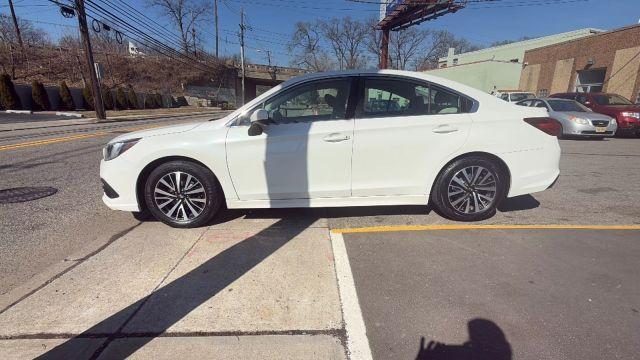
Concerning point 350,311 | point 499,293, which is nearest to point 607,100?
point 499,293

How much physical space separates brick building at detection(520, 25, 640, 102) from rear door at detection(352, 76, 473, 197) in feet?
77.8

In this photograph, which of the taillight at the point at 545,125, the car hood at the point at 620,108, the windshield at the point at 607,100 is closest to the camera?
the taillight at the point at 545,125

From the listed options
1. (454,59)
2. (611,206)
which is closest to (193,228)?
(611,206)

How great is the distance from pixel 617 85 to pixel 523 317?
26.6m

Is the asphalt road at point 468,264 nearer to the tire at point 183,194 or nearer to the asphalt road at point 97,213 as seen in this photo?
the asphalt road at point 97,213

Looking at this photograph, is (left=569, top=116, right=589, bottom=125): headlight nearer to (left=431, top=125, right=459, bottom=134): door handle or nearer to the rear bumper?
the rear bumper

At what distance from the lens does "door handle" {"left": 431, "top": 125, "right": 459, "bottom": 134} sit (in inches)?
140

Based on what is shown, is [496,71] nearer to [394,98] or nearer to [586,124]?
[586,124]

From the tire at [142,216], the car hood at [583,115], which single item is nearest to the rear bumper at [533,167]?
the tire at [142,216]

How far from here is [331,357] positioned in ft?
6.35

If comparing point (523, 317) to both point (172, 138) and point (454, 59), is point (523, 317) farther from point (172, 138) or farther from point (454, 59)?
point (454, 59)

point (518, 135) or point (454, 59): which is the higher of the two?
point (454, 59)

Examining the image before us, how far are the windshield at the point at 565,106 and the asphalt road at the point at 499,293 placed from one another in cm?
1035

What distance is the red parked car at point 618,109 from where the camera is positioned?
40.5 ft
